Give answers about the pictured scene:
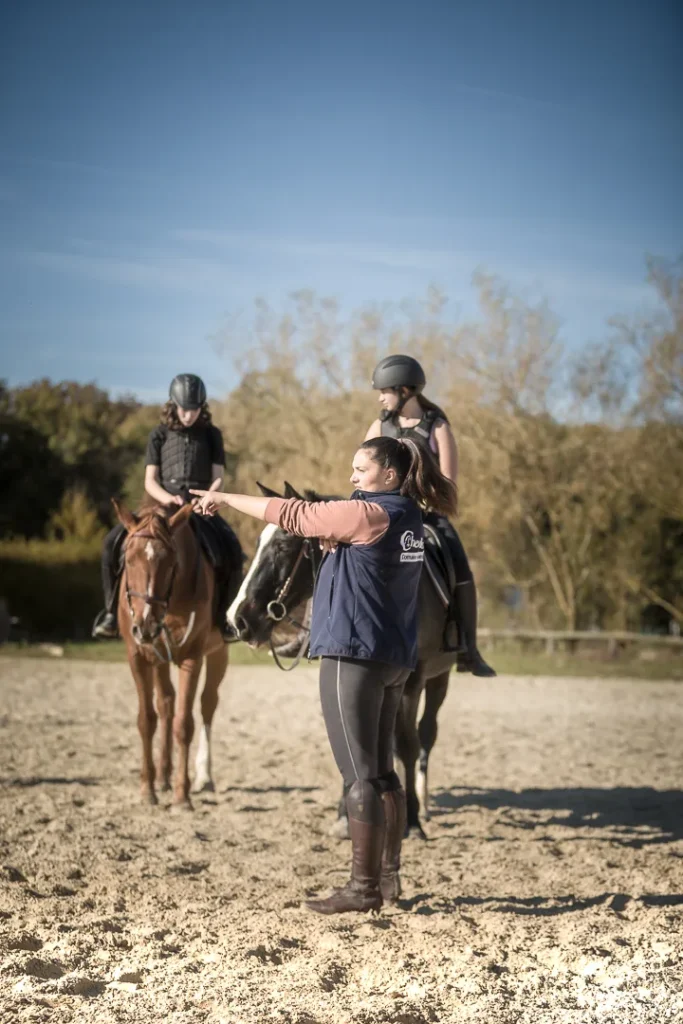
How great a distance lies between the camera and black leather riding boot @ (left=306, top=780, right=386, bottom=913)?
4.55m

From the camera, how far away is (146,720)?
24.9ft

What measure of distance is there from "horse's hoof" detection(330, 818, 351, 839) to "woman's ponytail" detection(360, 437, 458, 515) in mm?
2734

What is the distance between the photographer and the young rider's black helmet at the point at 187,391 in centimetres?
756

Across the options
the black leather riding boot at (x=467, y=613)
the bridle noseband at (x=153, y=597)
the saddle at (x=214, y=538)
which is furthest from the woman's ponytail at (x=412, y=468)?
the saddle at (x=214, y=538)

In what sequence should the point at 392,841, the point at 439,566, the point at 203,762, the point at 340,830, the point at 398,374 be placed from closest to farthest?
1. the point at 392,841
2. the point at 439,566
3. the point at 398,374
4. the point at 340,830
5. the point at 203,762

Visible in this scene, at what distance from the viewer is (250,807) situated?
296 inches

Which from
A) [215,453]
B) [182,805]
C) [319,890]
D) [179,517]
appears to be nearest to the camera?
[319,890]

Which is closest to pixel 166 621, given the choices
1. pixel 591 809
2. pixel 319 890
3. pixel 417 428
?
pixel 417 428

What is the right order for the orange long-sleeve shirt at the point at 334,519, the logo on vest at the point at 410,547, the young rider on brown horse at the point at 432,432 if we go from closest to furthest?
the orange long-sleeve shirt at the point at 334,519 < the logo on vest at the point at 410,547 < the young rider on brown horse at the point at 432,432

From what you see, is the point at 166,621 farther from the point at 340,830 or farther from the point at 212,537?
the point at 340,830

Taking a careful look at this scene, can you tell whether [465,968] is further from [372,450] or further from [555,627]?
[555,627]

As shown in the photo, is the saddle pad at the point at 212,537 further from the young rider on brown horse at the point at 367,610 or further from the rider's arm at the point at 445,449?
the young rider on brown horse at the point at 367,610

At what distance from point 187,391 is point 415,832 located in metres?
3.39

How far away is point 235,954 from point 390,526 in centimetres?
182
